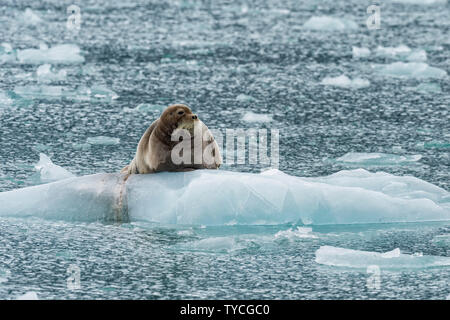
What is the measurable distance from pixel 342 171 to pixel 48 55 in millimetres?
4399

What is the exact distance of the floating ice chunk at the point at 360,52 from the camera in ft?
31.6

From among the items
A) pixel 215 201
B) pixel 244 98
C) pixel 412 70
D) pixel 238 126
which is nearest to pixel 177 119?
pixel 215 201

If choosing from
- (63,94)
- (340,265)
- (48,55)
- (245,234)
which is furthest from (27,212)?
(48,55)

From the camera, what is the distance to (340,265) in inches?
172

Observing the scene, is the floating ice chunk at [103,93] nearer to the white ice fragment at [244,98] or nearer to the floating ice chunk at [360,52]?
the white ice fragment at [244,98]

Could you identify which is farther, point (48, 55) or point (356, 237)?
point (48, 55)

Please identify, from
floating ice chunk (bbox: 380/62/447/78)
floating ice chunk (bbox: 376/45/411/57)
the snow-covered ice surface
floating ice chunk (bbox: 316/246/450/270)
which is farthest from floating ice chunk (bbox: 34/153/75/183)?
→ floating ice chunk (bbox: 376/45/411/57)

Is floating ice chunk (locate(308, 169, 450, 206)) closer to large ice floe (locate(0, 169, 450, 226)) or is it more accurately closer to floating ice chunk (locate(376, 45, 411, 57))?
large ice floe (locate(0, 169, 450, 226))

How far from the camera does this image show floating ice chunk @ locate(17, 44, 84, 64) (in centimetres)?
914

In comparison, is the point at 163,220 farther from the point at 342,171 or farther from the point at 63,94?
the point at 63,94

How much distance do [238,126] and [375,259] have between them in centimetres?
284

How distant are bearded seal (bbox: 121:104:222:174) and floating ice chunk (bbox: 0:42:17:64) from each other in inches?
170
